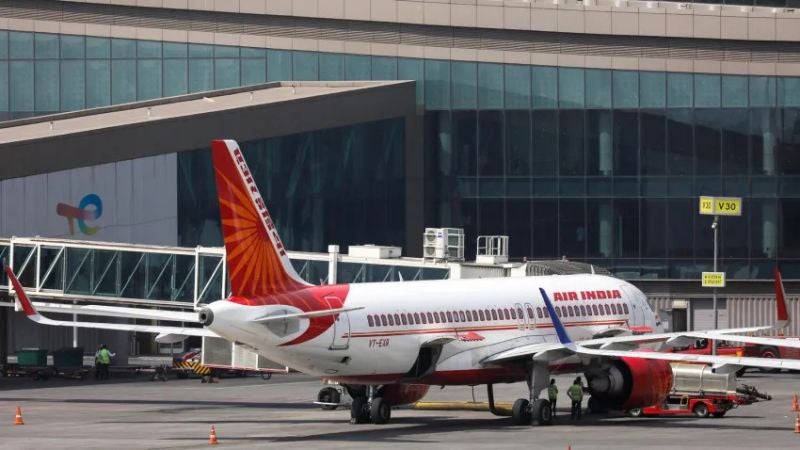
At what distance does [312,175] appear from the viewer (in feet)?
301

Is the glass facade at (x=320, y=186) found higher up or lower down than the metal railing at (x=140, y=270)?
higher up

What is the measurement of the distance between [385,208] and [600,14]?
1677 centimetres

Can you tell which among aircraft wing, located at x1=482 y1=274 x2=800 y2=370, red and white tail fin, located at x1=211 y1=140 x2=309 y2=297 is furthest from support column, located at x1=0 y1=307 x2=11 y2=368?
red and white tail fin, located at x1=211 y1=140 x2=309 y2=297

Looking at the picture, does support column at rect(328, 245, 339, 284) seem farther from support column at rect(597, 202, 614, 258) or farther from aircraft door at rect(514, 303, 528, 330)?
support column at rect(597, 202, 614, 258)

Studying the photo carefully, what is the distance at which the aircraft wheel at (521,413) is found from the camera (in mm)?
50938

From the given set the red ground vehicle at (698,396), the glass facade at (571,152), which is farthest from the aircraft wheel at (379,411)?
the glass facade at (571,152)

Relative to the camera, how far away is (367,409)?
2009 inches

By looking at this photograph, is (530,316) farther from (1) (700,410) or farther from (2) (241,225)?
(2) (241,225)

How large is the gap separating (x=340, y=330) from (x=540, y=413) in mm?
7525

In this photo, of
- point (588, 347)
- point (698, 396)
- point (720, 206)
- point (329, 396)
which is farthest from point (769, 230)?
point (588, 347)

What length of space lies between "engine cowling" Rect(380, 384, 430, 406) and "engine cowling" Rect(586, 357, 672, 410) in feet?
18.6

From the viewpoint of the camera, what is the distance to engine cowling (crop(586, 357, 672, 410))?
172 ft

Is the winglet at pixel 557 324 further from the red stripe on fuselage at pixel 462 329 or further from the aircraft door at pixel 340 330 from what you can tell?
the aircraft door at pixel 340 330

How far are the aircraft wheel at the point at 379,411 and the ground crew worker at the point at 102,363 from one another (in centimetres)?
2971
